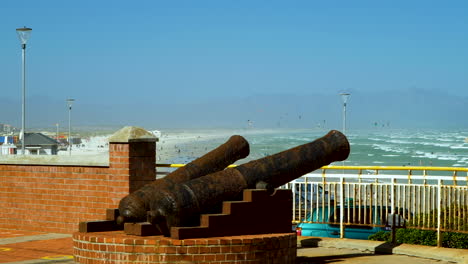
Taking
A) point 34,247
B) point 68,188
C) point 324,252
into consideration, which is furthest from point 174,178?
point 68,188

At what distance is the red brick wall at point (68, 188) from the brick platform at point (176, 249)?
133 inches

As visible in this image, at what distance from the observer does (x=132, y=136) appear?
13.0 m

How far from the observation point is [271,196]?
1003 centimetres

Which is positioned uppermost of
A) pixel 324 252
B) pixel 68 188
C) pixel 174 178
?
pixel 174 178

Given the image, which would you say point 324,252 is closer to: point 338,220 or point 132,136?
point 338,220

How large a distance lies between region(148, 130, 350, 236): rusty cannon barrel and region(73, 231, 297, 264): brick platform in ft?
1.07

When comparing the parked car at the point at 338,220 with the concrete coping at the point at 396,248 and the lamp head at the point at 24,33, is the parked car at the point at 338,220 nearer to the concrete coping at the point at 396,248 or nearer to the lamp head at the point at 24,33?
the concrete coping at the point at 396,248

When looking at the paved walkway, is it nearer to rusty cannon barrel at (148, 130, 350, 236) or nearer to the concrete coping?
rusty cannon barrel at (148, 130, 350, 236)

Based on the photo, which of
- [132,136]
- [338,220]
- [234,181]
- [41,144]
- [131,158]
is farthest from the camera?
[41,144]

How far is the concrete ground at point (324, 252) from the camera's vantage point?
11242 mm

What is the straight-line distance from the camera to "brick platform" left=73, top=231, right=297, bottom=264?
919 centimetres

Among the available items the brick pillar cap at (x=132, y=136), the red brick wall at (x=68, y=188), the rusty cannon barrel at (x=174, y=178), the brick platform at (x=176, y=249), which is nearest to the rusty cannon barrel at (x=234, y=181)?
the rusty cannon barrel at (x=174, y=178)

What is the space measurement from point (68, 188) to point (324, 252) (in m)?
4.72

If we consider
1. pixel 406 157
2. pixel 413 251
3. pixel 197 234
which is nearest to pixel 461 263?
pixel 413 251
